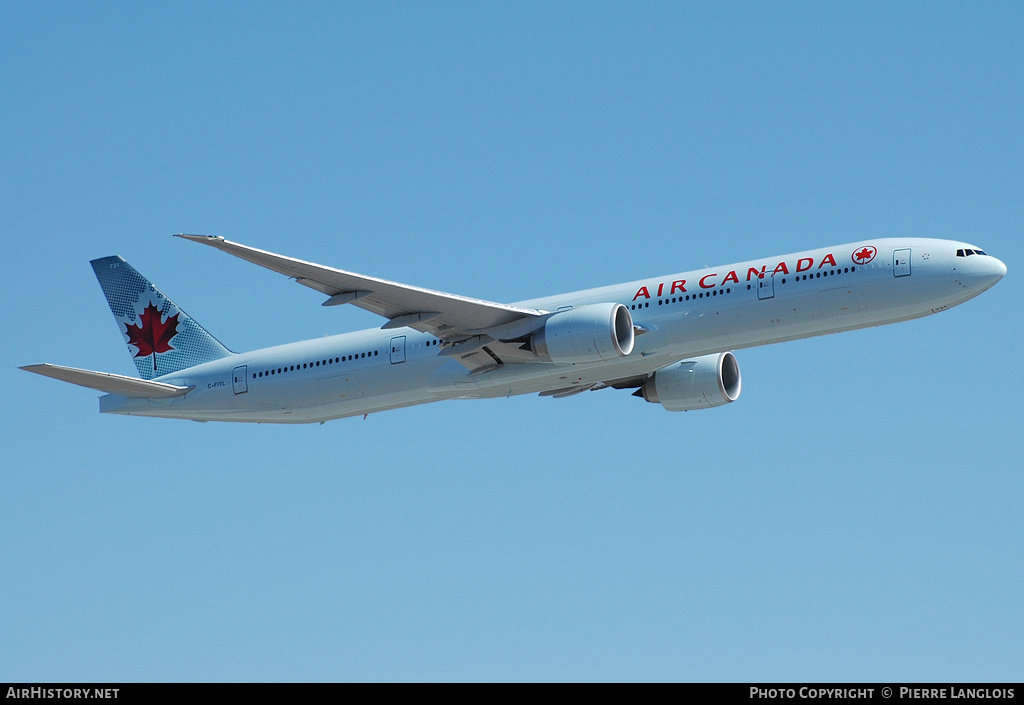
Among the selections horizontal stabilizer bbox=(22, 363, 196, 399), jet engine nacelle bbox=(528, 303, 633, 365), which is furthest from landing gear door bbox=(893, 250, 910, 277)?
horizontal stabilizer bbox=(22, 363, 196, 399)

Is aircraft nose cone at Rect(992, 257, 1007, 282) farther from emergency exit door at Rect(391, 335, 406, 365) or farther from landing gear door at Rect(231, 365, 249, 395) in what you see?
landing gear door at Rect(231, 365, 249, 395)

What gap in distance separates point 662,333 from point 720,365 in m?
6.01

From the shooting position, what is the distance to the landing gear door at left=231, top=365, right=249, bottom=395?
148 ft

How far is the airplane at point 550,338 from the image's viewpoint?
36.8 metres

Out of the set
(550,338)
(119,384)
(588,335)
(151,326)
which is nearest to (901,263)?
(588,335)

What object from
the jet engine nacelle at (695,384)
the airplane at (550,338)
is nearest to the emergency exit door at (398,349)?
the airplane at (550,338)

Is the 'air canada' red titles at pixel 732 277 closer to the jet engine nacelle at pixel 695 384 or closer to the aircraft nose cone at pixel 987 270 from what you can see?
the aircraft nose cone at pixel 987 270

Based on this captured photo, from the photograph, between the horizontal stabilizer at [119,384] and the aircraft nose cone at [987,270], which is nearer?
the aircraft nose cone at [987,270]

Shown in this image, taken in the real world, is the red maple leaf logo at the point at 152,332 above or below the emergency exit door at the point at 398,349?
above

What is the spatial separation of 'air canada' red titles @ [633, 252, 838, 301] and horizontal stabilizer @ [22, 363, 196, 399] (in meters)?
17.5

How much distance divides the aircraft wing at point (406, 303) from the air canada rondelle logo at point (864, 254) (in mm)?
9523

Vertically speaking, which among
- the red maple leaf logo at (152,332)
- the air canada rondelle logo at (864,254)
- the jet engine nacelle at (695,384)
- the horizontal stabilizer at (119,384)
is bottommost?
the jet engine nacelle at (695,384)
